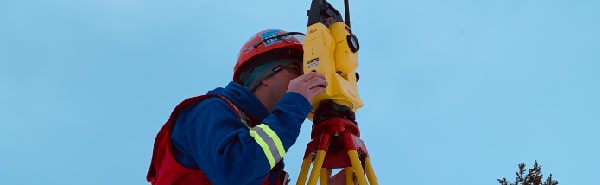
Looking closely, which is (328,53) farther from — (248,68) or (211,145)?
(211,145)

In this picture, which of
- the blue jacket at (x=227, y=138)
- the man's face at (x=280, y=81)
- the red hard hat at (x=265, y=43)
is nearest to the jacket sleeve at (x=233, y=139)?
the blue jacket at (x=227, y=138)

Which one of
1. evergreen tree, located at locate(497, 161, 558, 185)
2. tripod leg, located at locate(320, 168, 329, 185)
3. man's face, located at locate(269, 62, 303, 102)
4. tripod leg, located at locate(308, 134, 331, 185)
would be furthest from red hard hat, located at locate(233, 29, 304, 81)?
evergreen tree, located at locate(497, 161, 558, 185)

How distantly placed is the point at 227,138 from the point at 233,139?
3 cm

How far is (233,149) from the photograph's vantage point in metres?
2.85

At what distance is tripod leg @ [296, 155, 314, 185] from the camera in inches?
140

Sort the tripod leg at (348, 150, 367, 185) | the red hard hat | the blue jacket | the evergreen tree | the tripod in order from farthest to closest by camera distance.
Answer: the evergreen tree < the red hard hat < the tripod < the tripod leg at (348, 150, 367, 185) < the blue jacket

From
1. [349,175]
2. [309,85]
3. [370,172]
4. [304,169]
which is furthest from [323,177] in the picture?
[309,85]

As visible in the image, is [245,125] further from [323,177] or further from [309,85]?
[323,177]

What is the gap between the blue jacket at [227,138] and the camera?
285 cm

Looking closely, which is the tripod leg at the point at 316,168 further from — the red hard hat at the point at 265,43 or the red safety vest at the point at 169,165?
the red hard hat at the point at 265,43

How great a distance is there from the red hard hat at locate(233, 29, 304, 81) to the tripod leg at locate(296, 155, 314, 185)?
0.70 metres

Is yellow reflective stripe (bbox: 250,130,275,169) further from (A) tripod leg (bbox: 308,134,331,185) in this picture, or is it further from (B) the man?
(A) tripod leg (bbox: 308,134,331,185)

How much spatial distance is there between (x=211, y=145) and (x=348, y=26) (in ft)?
5.15

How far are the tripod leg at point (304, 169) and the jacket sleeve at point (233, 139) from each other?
57 centimetres
